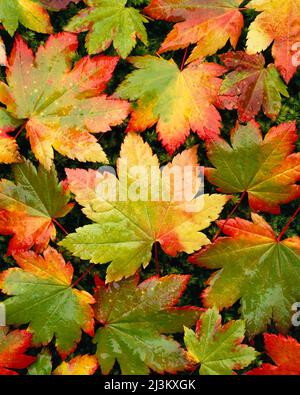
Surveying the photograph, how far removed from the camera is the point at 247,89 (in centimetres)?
140

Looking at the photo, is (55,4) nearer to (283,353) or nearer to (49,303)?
(49,303)

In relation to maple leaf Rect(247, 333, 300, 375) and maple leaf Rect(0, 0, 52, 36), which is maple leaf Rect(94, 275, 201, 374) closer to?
maple leaf Rect(247, 333, 300, 375)

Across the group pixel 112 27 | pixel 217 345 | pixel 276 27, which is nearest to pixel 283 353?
pixel 217 345

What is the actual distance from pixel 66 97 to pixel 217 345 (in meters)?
0.76

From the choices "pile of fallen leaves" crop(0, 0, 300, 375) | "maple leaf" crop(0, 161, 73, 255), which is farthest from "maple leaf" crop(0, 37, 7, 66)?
"maple leaf" crop(0, 161, 73, 255)

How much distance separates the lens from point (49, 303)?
1.38m

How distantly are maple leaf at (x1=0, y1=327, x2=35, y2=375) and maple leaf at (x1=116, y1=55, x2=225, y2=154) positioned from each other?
0.63 meters

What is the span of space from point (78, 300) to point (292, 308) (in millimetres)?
565

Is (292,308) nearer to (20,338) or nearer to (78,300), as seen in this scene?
(78,300)

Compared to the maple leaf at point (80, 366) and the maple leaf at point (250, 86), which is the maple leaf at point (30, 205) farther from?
the maple leaf at point (250, 86)

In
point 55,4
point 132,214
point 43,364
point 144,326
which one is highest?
point 55,4

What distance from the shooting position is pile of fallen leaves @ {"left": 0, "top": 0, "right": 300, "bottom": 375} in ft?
4.49

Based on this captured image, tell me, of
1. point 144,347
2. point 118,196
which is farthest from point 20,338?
point 118,196

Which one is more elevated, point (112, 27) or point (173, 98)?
point (112, 27)
